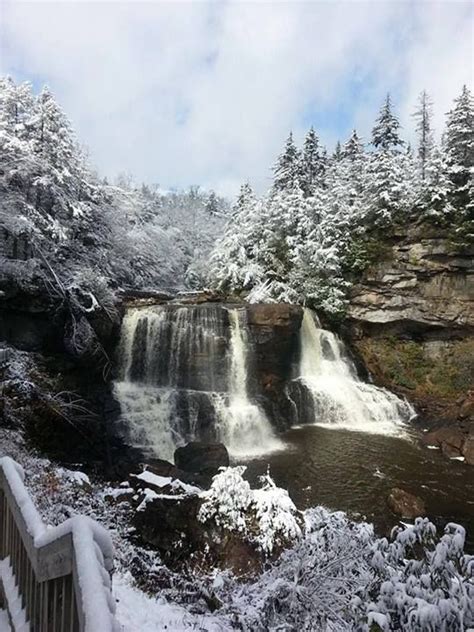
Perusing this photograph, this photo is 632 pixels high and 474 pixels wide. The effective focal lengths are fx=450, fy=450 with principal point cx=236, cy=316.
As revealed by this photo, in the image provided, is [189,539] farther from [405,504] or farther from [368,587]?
[405,504]

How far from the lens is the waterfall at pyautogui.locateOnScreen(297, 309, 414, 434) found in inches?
709

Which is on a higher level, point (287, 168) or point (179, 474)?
point (287, 168)

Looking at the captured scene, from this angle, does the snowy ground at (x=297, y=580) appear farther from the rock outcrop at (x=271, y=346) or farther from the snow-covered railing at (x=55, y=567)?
the rock outcrop at (x=271, y=346)

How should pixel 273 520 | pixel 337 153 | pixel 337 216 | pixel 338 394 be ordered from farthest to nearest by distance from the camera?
pixel 337 153 < pixel 337 216 < pixel 338 394 < pixel 273 520

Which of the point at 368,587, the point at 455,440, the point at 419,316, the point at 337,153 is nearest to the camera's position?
the point at 368,587

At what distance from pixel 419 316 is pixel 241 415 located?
10.2 meters

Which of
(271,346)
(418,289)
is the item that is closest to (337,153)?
(418,289)

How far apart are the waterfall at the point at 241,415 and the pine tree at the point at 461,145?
39.3ft

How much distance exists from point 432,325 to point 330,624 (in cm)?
1843

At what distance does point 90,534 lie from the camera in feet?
7.23

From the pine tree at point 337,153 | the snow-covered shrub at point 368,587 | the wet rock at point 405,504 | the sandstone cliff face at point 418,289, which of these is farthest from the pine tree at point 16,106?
the pine tree at point 337,153

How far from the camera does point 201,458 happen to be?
12891mm

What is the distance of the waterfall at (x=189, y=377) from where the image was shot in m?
15.7

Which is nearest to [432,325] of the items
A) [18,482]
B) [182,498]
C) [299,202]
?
[299,202]
